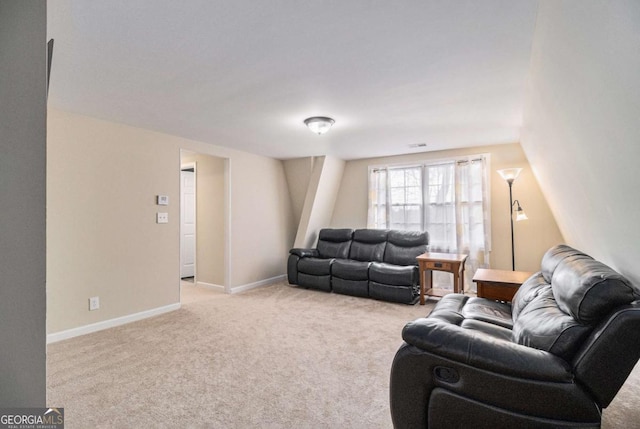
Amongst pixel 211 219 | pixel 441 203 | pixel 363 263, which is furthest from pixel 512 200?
pixel 211 219

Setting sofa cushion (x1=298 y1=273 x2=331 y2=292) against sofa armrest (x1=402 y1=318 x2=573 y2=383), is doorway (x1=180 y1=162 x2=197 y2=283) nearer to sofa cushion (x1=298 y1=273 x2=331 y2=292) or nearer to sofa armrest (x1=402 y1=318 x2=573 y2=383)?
sofa cushion (x1=298 y1=273 x2=331 y2=292)

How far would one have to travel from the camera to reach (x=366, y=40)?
1.85 meters

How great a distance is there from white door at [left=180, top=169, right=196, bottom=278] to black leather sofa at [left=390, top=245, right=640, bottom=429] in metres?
5.24

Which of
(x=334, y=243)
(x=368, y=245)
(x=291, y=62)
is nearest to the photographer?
(x=291, y=62)

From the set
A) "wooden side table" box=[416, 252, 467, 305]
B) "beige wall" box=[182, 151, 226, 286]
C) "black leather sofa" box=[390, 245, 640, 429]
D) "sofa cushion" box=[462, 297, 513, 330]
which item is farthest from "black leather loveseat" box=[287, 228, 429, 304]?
"black leather sofa" box=[390, 245, 640, 429]

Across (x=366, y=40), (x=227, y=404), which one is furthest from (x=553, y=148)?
(x=227, y=404)

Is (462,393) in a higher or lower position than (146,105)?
lower

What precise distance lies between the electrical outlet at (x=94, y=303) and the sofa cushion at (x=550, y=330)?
3753 millimetres

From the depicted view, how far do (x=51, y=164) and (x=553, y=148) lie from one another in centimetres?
444

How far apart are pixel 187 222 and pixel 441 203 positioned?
15.0ft

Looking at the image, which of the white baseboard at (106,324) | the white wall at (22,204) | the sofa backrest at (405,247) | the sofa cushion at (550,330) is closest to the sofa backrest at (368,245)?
the sofa backrest at (405,247)

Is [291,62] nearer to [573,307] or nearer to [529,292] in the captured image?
[573,307]

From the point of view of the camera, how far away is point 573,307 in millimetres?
1415

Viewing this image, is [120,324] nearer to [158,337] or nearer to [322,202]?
[158,337]
